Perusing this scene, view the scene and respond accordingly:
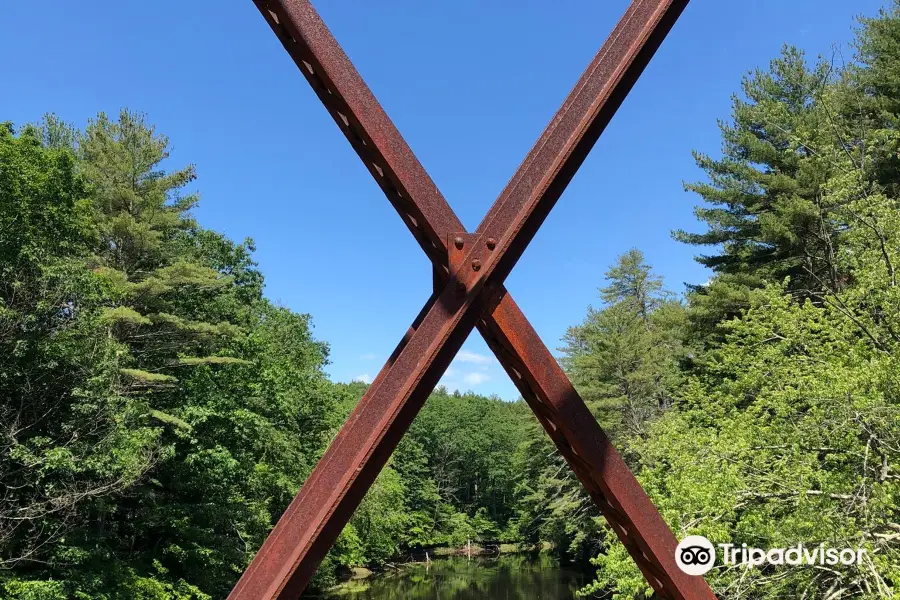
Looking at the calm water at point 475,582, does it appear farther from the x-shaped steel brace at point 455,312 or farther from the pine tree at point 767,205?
the x-shaped steel brace at point 455,312

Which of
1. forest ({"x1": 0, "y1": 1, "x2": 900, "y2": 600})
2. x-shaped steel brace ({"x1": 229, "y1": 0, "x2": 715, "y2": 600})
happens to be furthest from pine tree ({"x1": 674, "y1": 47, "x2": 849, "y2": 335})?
x-shaped steel brace ({"x1": 229, "y1": 0, "x2": 715, "y2": 600})

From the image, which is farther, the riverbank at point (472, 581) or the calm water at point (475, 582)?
the riverbank at point (472, 581)

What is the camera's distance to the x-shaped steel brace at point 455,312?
1672 mm

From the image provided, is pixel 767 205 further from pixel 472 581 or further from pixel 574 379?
pixel 472 581

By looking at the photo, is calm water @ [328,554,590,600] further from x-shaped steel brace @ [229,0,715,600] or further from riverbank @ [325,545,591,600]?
x-shaped steel brace @ [229,0,715,600]

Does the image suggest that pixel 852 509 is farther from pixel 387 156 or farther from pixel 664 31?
pixel 387 156

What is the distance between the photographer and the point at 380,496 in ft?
98.5

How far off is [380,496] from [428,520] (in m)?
A: 16.9

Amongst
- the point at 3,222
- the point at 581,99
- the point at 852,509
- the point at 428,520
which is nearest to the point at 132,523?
the point at 3,222

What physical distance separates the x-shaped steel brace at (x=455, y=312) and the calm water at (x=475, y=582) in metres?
28.0

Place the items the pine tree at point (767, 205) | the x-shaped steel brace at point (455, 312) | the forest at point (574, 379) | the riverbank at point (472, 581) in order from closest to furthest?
the x-shaped steel brace at point (455, 312) → the forest at point (574, 379) → the pine tree at point (767, 205) → the riverbank at point (472, 581)

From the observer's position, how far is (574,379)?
27.0 meters

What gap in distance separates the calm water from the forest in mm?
4210

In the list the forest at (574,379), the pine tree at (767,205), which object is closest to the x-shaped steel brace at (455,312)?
the forest at (574,379)
